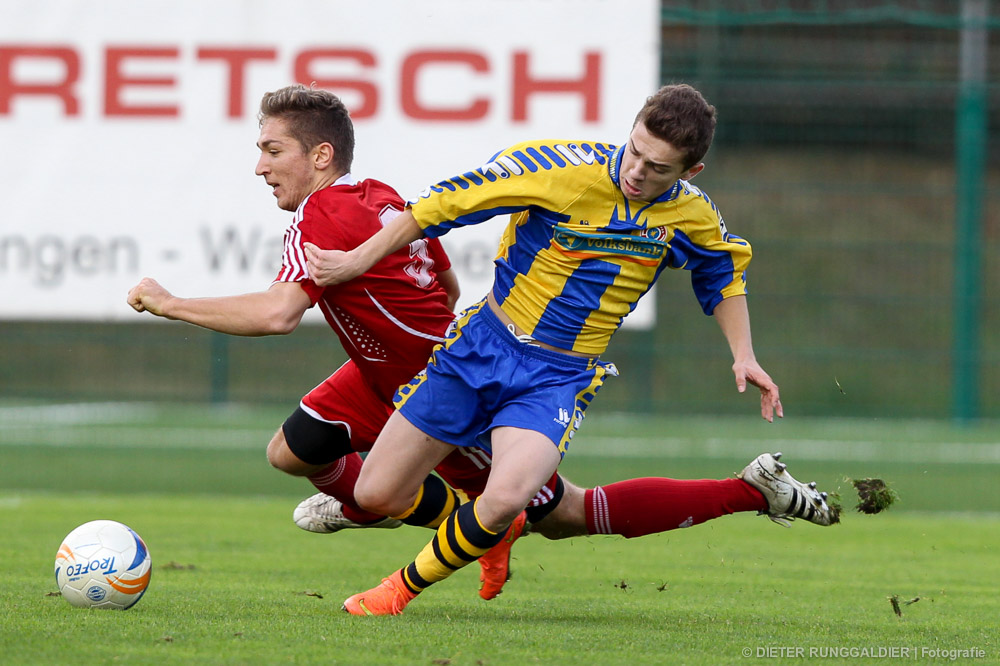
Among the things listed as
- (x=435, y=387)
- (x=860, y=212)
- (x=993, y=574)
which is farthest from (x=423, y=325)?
(x=860, y=212)

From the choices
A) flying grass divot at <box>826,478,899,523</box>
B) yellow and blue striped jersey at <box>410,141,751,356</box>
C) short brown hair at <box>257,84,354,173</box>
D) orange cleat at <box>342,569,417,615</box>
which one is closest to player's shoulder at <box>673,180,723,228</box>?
yellow and blue striped jersey at <box>410,141,751,356</box>

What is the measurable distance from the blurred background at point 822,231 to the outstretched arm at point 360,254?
6168 millimetres

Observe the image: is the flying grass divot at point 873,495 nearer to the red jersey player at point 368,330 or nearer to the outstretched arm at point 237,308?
the red jersey player at point 368,330

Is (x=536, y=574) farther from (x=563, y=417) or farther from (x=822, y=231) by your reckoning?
(x=822, y=231)

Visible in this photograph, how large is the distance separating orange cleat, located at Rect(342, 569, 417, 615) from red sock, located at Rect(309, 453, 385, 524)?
0.84 m

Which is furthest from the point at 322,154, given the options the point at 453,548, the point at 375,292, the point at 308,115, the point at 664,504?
the point at 664,504

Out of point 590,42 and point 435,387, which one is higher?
point 590,42

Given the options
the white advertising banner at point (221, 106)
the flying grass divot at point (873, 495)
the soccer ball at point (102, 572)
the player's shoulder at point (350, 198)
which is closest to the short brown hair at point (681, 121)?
the player's shoulder at point (350, 198)

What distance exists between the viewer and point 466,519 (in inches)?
159

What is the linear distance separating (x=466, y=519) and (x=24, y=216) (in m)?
7.36

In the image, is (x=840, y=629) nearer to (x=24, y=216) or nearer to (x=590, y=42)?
(x=590, y=42)

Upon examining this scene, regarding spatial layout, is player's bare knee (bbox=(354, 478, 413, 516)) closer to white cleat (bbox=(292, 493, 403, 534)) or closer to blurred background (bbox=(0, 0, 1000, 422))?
white cleat (bbox=(292, 493, 403, 534))

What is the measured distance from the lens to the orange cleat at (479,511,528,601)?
4470 millimetres

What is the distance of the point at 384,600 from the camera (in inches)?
161
